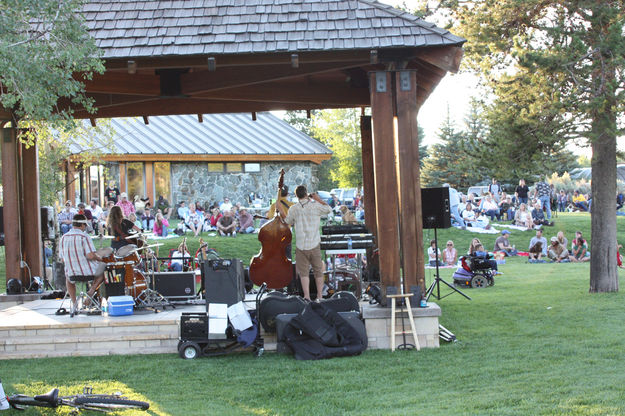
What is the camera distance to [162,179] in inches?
1119

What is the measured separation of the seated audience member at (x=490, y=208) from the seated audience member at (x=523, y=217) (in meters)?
1.26

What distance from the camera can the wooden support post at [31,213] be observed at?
11.9 metres

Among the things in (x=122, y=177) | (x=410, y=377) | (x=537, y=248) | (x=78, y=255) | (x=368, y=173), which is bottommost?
(x=410, y=377)

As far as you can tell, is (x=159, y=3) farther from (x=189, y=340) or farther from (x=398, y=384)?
(x=398, y=384)

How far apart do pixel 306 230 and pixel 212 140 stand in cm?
2050

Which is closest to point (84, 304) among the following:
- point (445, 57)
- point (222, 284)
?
point (222, 284)

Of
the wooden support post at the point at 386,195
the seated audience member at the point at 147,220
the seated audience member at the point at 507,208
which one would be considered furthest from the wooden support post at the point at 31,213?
the seated audience member at the point at 507,208

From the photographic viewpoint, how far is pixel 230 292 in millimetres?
9062

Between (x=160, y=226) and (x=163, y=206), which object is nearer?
(x=160, y=226)

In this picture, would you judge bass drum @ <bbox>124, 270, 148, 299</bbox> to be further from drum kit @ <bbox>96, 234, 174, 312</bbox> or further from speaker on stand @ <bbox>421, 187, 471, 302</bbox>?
speaker on stand @ <bbox>421, 187, 471, 302</bbox>

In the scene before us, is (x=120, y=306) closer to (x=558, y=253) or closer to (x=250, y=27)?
(x=250, y=27)

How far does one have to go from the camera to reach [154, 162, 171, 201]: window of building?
2830 centimetres

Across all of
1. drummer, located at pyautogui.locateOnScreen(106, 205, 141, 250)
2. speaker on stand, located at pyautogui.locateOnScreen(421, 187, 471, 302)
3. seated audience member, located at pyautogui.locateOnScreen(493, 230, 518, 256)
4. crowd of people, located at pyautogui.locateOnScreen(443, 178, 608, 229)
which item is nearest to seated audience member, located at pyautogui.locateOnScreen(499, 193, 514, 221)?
crowd of people, located at pyautogui.locateOnScreen(443, 178, 608, 229)

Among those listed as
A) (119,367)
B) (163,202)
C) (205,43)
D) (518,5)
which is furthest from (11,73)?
(163,202)
